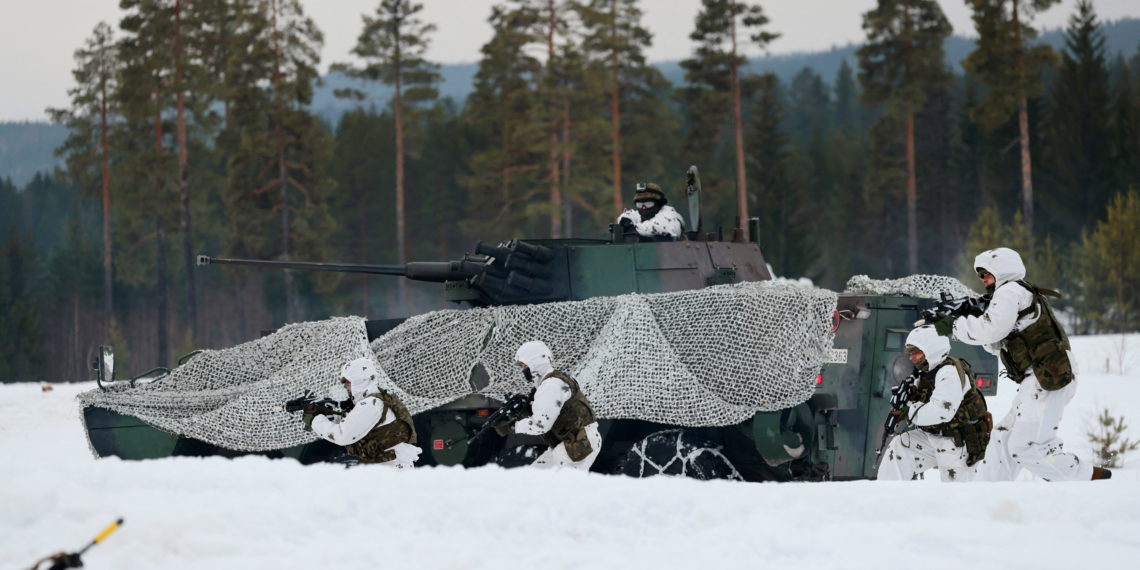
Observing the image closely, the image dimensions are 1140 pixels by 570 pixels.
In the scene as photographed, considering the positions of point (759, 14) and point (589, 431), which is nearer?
point (589, 431)

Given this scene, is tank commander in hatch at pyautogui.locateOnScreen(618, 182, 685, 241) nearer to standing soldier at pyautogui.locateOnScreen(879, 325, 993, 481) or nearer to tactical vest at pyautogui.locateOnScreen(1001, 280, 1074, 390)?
standing soldier at pyautogui.locateOnScreen(879, 325, 993, 481)

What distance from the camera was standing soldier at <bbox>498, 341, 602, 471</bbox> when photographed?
8.86 metres

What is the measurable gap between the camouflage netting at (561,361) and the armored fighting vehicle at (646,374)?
1 centimetres

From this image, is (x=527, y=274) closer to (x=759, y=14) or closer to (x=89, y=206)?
(x=759, y=14)

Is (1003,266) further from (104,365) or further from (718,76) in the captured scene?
(718,76)

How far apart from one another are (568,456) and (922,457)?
2.33 m

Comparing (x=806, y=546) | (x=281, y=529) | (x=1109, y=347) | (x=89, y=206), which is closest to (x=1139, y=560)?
(x=806, y=546)

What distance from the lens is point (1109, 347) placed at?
24000 millimetres

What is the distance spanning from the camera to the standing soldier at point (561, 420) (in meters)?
8.86

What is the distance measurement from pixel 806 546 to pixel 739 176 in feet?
122

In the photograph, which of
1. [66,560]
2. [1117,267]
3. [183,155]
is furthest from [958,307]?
[183,155]

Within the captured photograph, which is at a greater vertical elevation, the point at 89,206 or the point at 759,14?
the point at 759,14

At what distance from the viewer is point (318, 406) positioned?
9516 mm

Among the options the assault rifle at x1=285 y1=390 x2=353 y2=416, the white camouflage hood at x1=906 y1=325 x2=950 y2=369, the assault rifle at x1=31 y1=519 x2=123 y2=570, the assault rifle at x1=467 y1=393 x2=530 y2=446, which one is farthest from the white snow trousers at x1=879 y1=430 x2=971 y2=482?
the assault rifle at x1=31 y1=519 x2=123 y2=570
